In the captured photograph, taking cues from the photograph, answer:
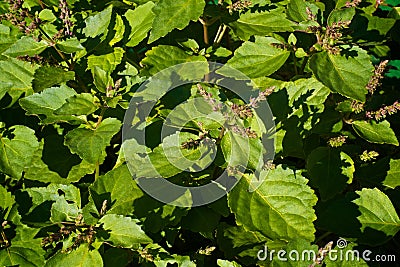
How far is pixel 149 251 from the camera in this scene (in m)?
1.47

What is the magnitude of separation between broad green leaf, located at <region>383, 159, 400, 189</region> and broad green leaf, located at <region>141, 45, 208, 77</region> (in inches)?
26.8

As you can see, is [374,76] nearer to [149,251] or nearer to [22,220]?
[149,251]

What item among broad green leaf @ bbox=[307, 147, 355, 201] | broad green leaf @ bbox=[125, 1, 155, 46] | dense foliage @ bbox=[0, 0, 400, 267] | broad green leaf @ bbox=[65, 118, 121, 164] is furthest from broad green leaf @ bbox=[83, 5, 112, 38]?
broad green leaf @ bbox=[307, 147, 355, 201]

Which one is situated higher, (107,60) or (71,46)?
(71,46)

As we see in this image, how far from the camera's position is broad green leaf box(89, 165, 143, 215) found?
1.49 meters

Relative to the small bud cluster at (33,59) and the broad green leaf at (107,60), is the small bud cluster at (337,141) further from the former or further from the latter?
the small bud cluster at (33,59)

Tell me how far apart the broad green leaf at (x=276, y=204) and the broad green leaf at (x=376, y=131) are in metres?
0.29

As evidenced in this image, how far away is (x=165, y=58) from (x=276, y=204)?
556 millimetres

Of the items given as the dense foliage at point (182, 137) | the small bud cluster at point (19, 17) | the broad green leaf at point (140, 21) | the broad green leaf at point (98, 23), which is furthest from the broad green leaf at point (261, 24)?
the small bud cluster at point (19, 17)

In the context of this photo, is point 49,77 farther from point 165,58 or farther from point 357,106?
point 357,106

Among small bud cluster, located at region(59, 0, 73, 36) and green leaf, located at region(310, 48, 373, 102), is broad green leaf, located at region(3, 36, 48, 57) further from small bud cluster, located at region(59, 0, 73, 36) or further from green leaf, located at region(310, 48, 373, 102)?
green leaf, located at region(310, 48, 373, 102)

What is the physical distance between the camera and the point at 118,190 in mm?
1524

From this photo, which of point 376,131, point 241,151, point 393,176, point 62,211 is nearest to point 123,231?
point 62,211

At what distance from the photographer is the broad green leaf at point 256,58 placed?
167 cm
